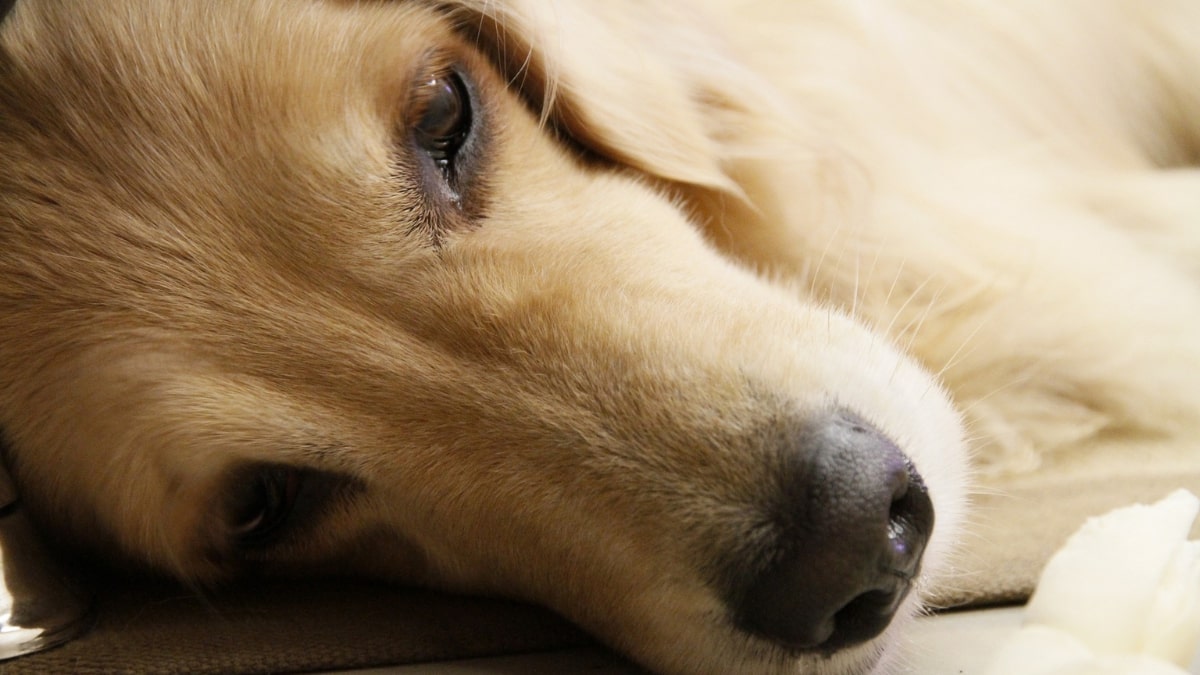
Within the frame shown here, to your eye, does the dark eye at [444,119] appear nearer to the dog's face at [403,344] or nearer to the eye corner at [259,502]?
the dog's face at [403,344]

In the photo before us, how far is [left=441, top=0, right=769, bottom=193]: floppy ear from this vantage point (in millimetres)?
1584

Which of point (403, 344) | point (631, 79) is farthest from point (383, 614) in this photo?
point (631, 79)

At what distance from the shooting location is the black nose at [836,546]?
1.07m

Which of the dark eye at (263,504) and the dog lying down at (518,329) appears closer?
the dog lying down at (518,329)

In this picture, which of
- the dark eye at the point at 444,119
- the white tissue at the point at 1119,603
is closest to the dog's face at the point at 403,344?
the dark eye at the point at 444,119

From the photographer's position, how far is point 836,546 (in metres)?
1.07

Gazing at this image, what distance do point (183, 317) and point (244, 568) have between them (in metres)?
0.50

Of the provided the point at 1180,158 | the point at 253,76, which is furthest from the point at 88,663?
the point at 1180,158

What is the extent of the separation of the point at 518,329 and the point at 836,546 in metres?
0.48

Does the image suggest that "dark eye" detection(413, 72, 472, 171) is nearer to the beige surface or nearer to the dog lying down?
the dog lying down

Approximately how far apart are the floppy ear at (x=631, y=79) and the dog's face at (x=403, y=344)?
153 millimetres

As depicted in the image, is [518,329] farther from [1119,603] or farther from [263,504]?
[1119,603]

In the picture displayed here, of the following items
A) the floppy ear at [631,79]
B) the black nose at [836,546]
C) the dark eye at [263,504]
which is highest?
the floppy ear at [631,79]

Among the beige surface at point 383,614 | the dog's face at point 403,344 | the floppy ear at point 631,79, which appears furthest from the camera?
the floppy ear at point 631,79
